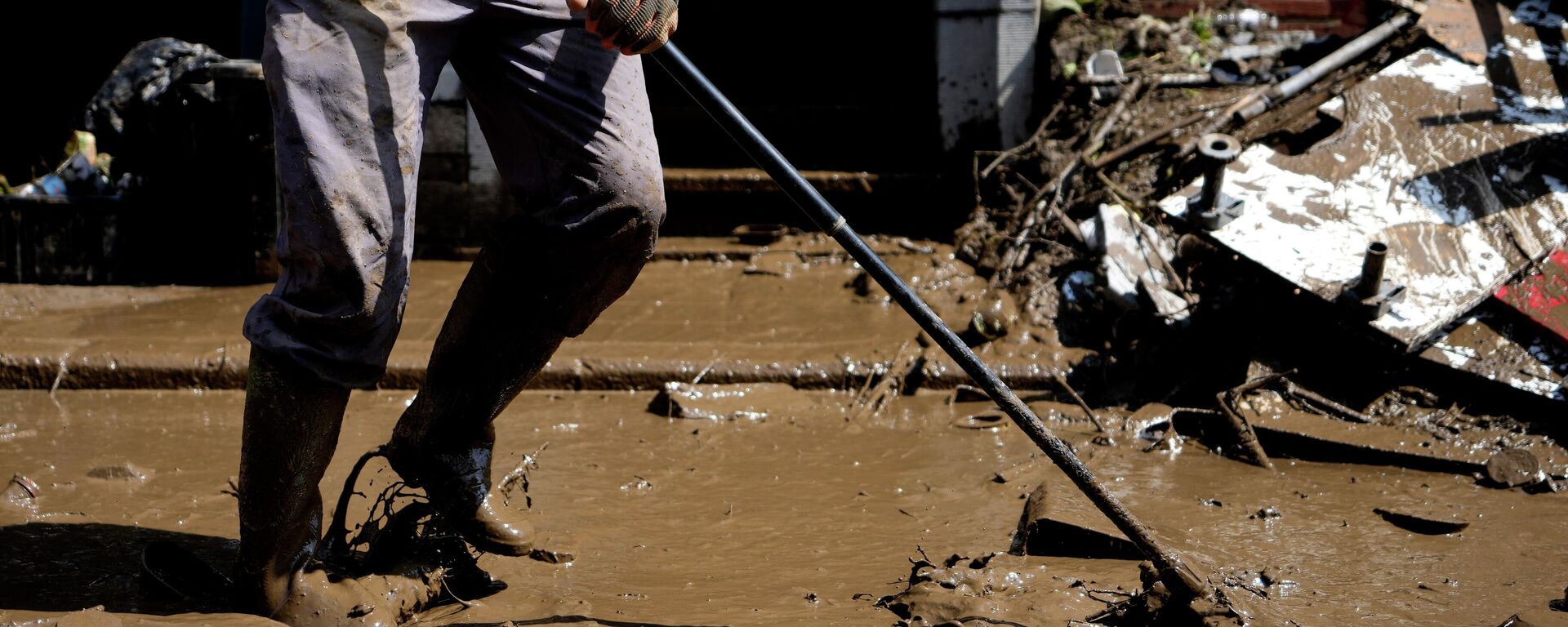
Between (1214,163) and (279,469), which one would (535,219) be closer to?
(279,469)

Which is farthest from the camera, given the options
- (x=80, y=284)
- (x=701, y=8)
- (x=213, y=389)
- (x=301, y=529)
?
(x=701, y=8)

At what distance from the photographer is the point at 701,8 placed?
6414mm

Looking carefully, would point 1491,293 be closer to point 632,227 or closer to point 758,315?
point 758,315

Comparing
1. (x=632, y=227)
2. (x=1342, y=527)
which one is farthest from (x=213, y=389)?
(x=1342, y=527)

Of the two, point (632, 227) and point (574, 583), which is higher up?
point (632, 227)

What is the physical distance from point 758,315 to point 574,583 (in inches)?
84.8

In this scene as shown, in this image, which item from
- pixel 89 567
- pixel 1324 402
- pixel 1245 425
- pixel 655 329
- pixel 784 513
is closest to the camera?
pixel 89 567

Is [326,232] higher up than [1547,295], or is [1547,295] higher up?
[326,232]

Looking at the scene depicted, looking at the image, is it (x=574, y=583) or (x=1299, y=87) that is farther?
(x=1299, y=87)

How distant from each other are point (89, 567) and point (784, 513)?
1.45 meters

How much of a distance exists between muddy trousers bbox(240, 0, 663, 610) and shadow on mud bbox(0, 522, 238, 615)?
0.29 meters

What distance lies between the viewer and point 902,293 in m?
2.29

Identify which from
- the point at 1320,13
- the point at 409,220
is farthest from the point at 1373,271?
the point at 1320,13

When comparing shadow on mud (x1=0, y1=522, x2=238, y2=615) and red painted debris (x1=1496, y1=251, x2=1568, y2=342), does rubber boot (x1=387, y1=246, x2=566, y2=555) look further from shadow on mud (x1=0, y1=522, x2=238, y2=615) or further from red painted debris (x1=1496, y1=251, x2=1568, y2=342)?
red painted debris (x1=1496, y1=251, x2=1568, y2=342)
